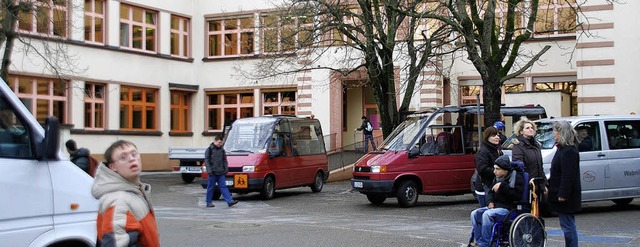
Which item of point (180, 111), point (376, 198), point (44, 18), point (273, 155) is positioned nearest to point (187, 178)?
point (273, 155)

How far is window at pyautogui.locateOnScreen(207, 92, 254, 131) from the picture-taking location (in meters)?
40.2

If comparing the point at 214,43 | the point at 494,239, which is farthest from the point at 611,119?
the point at 214,43

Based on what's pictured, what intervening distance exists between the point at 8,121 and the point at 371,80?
63.9 ft

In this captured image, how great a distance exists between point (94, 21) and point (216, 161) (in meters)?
17.2

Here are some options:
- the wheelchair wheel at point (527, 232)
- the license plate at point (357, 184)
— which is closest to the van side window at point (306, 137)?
the license plate at point (357, 184)

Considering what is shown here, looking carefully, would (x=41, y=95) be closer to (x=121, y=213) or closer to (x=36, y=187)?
(x=36, y=187)

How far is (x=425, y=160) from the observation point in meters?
19.0

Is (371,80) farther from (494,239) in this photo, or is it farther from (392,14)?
(494,239)

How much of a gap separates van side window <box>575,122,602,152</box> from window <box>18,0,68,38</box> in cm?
1392

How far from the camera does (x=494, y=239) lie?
9.97 m

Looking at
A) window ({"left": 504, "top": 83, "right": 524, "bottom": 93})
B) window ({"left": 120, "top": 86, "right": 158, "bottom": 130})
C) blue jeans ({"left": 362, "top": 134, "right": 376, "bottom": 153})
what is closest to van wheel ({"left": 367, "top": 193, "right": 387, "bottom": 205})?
blue jeans ({"left": 362, "top": 134, "right": 376, "bottom": 153})

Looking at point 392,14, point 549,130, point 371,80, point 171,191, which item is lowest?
point 171,191

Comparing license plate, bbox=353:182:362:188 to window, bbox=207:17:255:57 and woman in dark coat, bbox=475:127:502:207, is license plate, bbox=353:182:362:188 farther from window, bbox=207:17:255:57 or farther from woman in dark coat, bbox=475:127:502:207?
window, bbox=207:17:255:57

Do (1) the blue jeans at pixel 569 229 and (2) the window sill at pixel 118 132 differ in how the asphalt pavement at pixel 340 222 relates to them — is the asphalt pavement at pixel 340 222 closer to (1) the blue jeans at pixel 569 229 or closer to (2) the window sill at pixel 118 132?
(1) the blue jeans at pixel 569 229
